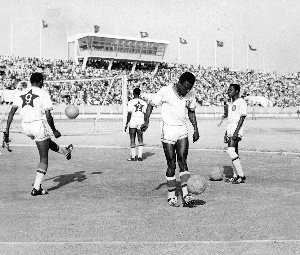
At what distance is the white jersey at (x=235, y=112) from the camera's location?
997 cm

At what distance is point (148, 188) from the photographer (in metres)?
9.31

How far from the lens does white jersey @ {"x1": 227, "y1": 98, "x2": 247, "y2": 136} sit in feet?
32.7

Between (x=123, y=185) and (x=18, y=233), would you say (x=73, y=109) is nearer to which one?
(x=123, y=185)

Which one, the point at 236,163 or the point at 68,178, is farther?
the point at 68,178

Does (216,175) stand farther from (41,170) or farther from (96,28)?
(96,28)

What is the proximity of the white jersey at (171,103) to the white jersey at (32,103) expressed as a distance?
1.97 m

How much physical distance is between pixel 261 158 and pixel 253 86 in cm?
7918

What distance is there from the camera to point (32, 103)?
831cm

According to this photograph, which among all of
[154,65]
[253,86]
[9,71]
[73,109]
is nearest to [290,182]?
[73,109]

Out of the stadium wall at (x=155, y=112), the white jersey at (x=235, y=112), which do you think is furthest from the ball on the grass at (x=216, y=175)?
the stadium wall at (x=155, y=112)

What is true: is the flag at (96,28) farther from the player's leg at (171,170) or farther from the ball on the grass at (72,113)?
the player's leg at (171,170)

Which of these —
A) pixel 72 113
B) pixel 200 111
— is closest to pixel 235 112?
pixel 72 113

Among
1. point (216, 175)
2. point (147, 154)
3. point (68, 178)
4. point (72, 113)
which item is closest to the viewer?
point (216, 175)

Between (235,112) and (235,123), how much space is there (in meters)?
0.22
